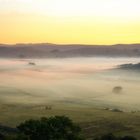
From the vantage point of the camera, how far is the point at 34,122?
67.2 metres

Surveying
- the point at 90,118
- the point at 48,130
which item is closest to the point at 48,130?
the point at 48,130

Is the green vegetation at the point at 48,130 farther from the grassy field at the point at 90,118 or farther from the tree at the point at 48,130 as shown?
the grassy field at the point at 90,118

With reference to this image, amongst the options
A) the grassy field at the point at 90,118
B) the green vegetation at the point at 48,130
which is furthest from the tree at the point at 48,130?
the grassy field at the point at 90,118

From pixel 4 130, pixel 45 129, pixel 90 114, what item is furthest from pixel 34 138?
pixel 90 114

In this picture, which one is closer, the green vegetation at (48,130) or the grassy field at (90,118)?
the green vegetation at (48,130)

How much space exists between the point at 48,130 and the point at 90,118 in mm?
78546

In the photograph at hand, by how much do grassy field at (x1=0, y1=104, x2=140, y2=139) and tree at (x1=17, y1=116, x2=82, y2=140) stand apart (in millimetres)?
36966

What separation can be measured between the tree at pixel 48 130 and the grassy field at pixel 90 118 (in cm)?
3697

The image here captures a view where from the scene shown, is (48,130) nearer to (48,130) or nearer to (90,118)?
(48,130)

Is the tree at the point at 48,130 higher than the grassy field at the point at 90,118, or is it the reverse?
the tree at the point at 48,130

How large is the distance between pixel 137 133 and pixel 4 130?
111ft

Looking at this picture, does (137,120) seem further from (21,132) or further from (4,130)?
(21,132)

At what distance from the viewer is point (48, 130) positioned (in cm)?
6594

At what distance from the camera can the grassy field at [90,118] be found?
381ft
